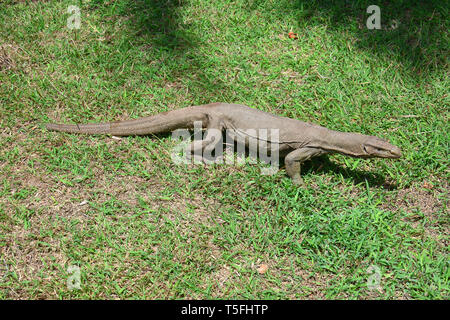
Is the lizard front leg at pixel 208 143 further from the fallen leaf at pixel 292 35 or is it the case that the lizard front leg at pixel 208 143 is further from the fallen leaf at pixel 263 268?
the fallen leaf at pixel 292 35

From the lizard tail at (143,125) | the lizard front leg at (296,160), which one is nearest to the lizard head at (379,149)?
the lizard front leg at (296,160)

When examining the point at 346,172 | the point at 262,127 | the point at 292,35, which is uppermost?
the point at 292,35

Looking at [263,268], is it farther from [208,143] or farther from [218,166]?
[208,143]

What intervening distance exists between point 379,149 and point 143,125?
273cm

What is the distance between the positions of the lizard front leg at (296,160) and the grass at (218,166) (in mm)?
110

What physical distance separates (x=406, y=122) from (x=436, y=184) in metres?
0.95

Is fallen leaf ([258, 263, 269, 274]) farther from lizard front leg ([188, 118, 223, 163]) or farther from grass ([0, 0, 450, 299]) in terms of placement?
lizard front leg ([188, 118, 223, 163])

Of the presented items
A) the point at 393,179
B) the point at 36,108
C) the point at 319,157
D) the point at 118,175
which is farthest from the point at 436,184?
the point at 36,108

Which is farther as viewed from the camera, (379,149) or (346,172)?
(346,172)

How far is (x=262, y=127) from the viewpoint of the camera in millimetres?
4961

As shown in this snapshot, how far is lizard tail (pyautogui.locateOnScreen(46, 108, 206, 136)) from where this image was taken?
5203 mm

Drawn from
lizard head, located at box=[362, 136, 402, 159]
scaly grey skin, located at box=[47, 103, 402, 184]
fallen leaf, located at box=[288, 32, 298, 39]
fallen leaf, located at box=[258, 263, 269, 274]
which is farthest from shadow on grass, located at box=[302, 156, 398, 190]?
fallen leaf, located at box=[288, 32, 298, 39]

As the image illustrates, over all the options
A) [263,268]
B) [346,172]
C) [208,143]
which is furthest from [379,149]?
[208,143]

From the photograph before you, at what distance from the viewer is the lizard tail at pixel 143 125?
520 centimetres
